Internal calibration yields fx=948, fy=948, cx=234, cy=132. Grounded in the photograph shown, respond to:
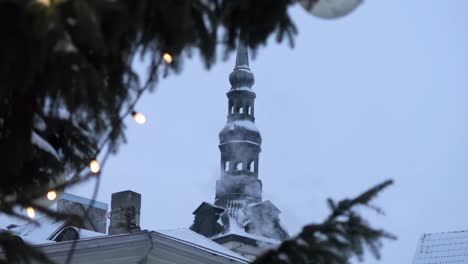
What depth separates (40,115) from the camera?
4.80 metres

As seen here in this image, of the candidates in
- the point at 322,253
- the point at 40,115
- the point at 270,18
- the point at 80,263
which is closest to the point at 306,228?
the point at 322,253

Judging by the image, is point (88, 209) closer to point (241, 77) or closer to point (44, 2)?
point (44, 2)

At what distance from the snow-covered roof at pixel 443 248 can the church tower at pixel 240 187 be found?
864 inches

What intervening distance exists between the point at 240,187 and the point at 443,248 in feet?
88.7

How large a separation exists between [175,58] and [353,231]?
4.08 feet

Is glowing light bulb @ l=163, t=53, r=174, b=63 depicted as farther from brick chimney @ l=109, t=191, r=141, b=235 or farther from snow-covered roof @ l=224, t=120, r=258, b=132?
snow-covered roof @ l=224, t=120, r=258, b=132

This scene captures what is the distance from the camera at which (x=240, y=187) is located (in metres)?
60.4

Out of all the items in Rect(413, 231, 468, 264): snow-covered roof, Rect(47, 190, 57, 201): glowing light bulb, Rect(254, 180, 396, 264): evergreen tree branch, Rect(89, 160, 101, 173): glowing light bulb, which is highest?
Rect(413, 231, 468, 264): snow-covered roof

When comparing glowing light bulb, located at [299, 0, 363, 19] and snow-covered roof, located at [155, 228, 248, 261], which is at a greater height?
snow-covered roof, located at [155, 228, 248, 261]

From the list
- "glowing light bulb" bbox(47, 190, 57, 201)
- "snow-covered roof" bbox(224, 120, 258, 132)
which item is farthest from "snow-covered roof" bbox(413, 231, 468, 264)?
"glowing light bulb" bbox(47, 190, 57, 201)

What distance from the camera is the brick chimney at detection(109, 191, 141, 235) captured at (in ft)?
87.7

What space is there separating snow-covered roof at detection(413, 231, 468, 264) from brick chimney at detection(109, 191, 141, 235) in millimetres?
11759

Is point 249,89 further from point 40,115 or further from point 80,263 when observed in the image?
point 40,115

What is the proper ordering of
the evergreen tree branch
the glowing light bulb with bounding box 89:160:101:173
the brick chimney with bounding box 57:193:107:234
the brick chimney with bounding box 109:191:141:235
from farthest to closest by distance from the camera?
1. the brick chimney with bounding box 109:191:141:235
2. the brick chimney with bounding box 57:193:107:234
3. the glowing light bulb with bounding box 89:160:101:173
4. the evergreen tree branch
